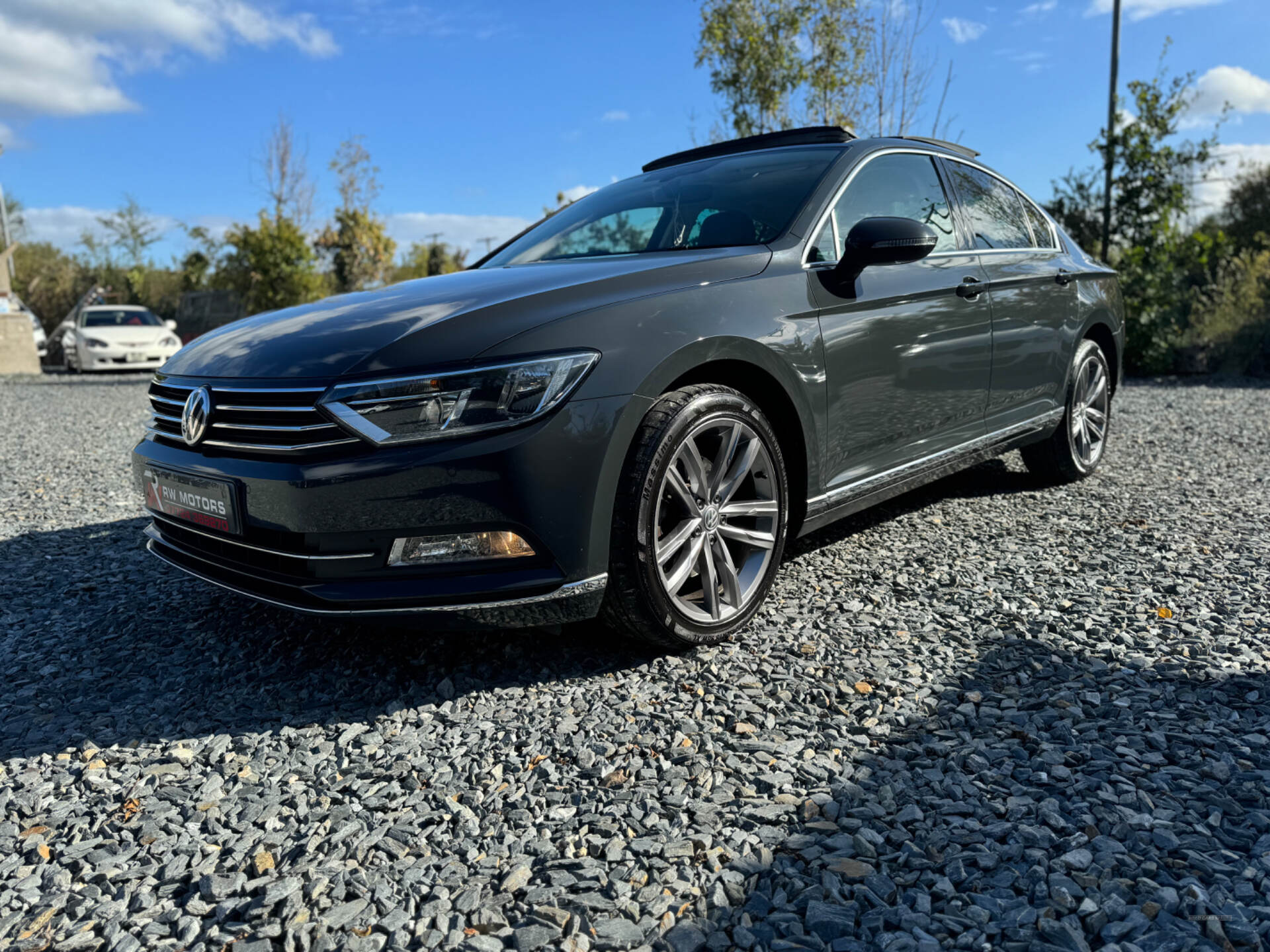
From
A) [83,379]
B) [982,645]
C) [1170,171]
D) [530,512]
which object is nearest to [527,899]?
[530,512]

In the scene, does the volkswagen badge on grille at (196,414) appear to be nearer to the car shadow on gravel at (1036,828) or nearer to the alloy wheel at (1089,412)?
the car shadow on gravel at (1036,828)

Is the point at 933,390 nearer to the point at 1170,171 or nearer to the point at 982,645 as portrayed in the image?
the point at 982,645

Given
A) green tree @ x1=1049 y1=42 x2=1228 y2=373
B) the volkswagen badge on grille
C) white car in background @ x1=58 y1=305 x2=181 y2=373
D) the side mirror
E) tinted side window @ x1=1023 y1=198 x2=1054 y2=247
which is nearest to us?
the volkswagen badge on grille

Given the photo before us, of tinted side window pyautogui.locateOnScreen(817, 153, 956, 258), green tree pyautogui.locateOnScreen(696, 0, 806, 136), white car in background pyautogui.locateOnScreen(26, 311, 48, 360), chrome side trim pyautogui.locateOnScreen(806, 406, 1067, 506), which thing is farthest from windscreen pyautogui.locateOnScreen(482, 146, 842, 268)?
white car in background pyautogui.locateOnScreen(26, 311, 48, 360)

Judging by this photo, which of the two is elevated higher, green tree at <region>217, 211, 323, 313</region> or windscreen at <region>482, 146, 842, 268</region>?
green tree at <region>217, 211, 323, 313</region>

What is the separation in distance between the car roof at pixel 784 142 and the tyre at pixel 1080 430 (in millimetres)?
1442

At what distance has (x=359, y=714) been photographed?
261cm

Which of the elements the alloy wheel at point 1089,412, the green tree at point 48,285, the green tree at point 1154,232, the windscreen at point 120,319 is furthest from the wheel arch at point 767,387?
the green tree at point 48,285

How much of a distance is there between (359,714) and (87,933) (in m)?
0.92

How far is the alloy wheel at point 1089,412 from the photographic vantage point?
16.5ft

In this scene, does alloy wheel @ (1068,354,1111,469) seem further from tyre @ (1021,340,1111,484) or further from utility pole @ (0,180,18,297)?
utility pole @ (0,180,18,297)

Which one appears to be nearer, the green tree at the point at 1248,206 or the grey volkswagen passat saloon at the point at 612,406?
the grey volkswagen passat saloon at the point at 612,406

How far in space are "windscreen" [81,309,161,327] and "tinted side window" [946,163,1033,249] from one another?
17275 mm

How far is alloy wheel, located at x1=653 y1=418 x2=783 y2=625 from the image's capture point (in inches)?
111
